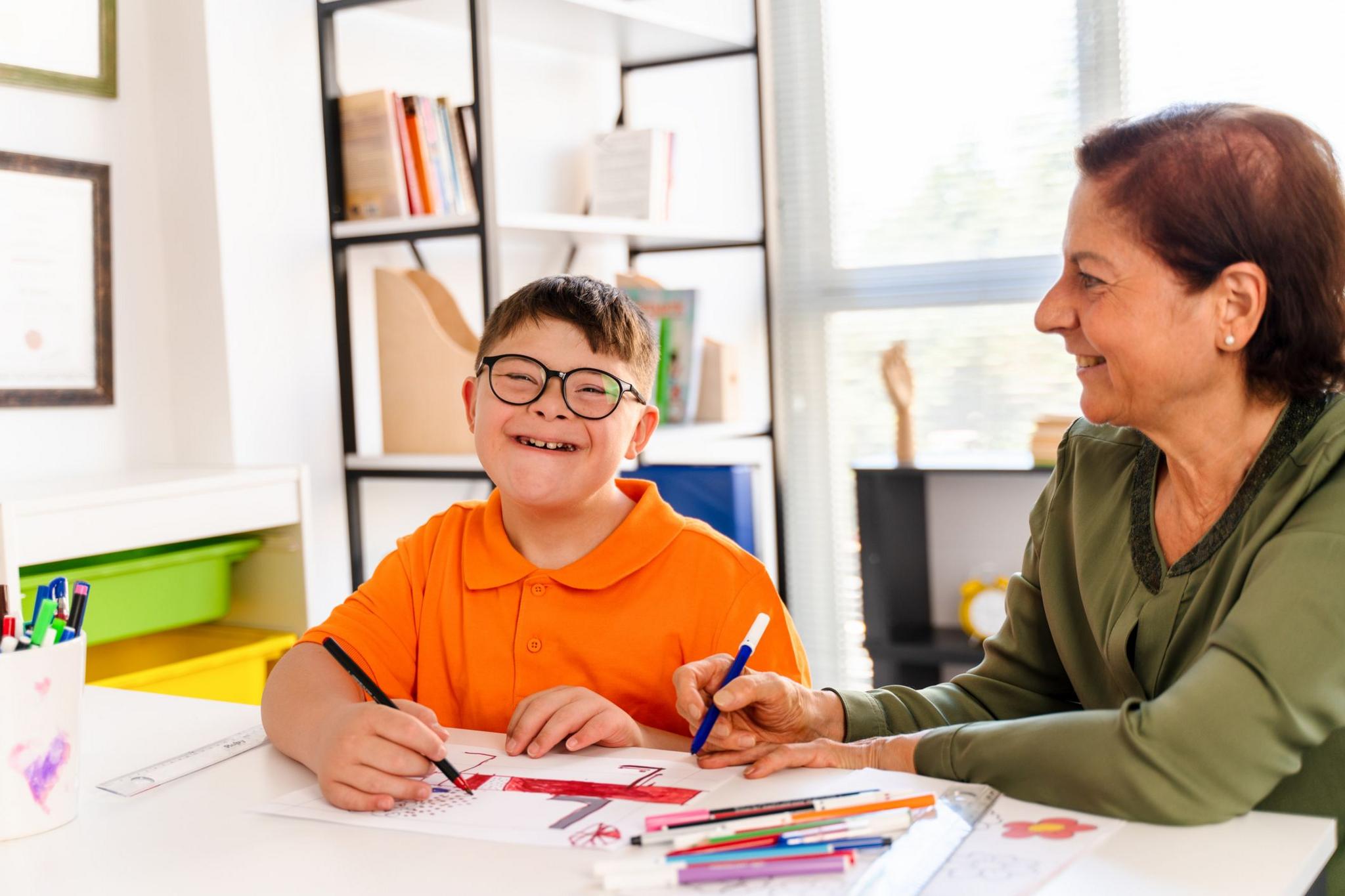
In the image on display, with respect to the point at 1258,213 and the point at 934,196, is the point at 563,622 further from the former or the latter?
the point at 934,196

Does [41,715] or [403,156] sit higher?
[403,156]

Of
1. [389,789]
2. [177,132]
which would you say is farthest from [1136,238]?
[177,132]

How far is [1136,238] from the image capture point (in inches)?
46.4

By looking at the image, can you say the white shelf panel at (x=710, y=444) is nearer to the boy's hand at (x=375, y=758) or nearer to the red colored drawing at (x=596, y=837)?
the boy's hand at (x=375, y=758)

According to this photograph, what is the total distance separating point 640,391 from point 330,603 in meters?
1.45

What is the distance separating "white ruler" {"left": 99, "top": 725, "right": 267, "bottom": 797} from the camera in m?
1.13

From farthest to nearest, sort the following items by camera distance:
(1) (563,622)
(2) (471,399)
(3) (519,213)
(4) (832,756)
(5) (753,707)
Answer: (3) (519,213), (2) (471,399), (1) (563,622), (5) (753,707), (4) (832,756)

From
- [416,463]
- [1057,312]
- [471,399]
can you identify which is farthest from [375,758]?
[416,463]

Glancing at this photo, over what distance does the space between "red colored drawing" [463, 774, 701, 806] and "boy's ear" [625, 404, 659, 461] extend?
0.55 m

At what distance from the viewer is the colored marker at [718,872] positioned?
0.85 meters

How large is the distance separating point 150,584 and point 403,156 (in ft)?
3.33

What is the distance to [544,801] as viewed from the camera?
103 cm

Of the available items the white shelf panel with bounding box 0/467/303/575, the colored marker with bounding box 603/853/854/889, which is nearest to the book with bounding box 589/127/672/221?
the white shelf panel with bounding box 0/467/303/575

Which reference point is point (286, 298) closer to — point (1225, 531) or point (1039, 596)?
point (1039, 596)
